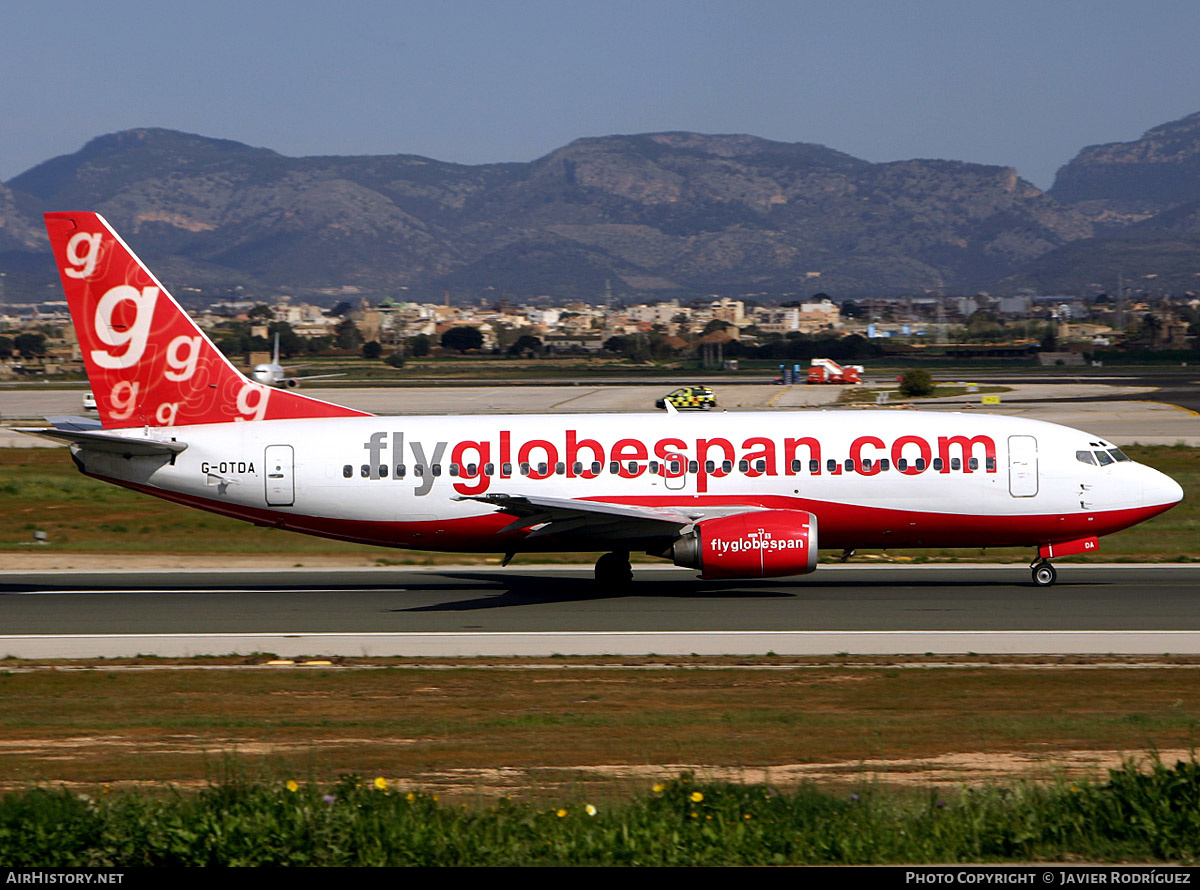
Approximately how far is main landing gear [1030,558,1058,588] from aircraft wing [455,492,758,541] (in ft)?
22.1

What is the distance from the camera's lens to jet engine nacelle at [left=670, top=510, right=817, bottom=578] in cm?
2609

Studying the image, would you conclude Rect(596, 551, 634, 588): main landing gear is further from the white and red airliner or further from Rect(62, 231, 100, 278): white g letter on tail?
Rect(62, 231, 100, 278): white g letter on tail

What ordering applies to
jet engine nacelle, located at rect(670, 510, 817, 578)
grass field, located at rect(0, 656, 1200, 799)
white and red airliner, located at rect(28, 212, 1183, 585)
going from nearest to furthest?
grass field, located at rect(0, 656, 1200, 799), jet engine nacelle, located at rect(670, 510, 817, 578), white and red airliner, located at rect(28, 212, 1183, 585)

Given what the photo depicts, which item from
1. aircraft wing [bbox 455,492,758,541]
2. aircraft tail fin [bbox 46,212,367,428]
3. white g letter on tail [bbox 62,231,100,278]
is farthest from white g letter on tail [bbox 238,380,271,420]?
aircraft wing [bbox 455,492,758,541]

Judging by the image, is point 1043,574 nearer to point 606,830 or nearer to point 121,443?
point 606,830

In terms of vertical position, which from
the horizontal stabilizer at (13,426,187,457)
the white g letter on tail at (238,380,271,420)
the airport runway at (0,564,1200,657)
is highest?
the white g letter on tail at (238,380,271,420)

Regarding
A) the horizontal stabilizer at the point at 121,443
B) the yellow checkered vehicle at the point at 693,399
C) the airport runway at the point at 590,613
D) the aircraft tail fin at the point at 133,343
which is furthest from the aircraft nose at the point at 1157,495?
the yellow checkered vehicle at the point at 693,399

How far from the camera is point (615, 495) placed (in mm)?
28000

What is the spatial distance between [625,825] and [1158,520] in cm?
3279

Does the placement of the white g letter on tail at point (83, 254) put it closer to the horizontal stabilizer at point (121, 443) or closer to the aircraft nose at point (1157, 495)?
the horizontal stabilizer at point (121, 443)

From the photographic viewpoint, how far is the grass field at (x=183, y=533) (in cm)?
3484

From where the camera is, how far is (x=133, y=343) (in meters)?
28.8

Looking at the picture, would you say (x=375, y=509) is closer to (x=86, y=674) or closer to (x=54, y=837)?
(x=86, y=674)

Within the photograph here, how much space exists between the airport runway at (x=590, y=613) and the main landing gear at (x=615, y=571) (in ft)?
0.88
